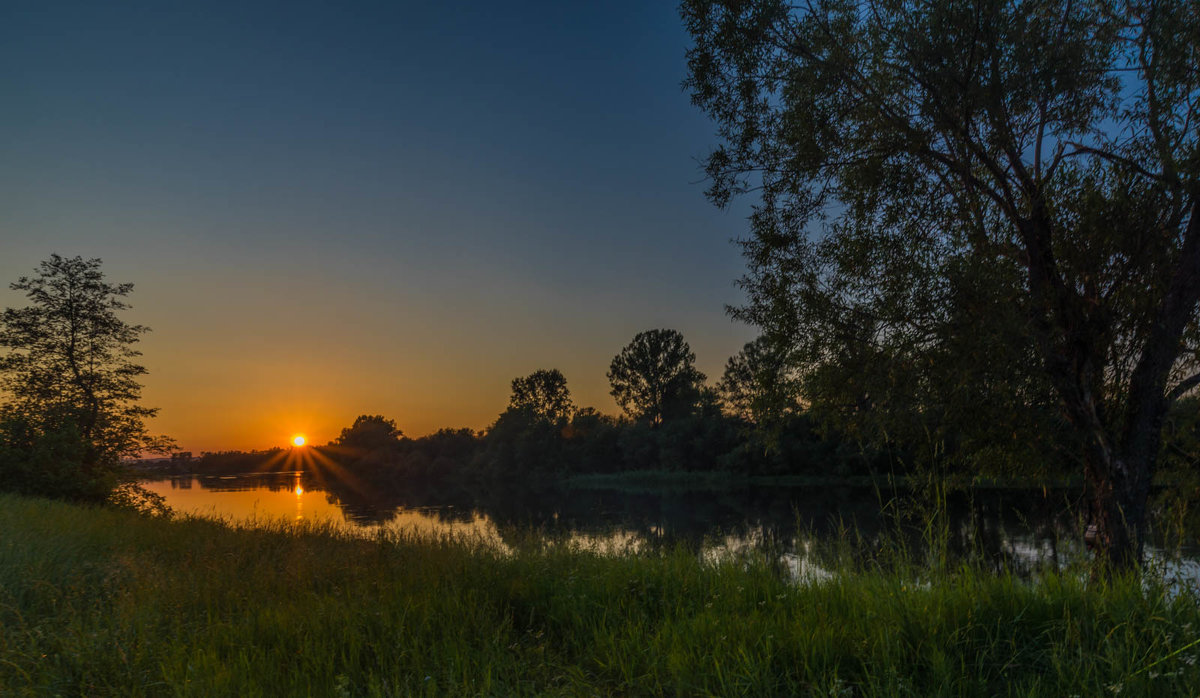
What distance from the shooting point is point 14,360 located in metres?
23.4

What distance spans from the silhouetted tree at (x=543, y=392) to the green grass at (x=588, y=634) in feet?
278

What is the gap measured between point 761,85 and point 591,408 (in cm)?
8257

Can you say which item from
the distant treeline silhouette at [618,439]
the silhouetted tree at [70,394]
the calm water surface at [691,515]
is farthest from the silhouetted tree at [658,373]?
the silhouetted tree at [70,394]

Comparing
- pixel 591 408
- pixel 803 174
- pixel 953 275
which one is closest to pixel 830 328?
pixel 953 275

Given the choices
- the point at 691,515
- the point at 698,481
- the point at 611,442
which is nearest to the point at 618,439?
the point at 611,442

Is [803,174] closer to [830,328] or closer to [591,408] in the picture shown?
[830,328]

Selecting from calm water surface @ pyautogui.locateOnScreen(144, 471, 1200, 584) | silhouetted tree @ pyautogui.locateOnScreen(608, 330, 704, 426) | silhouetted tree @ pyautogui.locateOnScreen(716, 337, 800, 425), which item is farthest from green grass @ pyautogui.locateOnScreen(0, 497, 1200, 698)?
silhouetted tree @ pyautogui.locateOnScreen(608, 330, 704, 426)

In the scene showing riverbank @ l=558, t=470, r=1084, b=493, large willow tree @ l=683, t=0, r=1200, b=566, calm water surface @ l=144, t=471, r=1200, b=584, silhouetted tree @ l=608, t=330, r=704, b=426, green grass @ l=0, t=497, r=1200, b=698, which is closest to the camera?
green grass @ l=0, t=497, r=1200, b=698

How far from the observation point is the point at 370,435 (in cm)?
9919

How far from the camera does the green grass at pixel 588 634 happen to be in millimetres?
3507

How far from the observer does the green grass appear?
11.5 ft

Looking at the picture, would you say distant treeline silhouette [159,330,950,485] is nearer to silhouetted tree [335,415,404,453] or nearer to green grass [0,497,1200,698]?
silhouetted tree [335,415,404,453]

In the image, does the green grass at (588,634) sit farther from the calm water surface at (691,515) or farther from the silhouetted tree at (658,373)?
the silhouetted tree at (658,373)

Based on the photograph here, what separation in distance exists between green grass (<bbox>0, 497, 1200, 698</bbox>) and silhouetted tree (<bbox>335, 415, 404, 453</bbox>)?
9598cm
